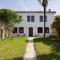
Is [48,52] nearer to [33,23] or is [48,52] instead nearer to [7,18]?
[7,18]

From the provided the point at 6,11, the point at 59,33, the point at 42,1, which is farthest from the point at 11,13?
the point at 59,33

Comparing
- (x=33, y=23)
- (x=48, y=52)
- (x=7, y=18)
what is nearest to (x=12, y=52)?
(x=48, y=52)

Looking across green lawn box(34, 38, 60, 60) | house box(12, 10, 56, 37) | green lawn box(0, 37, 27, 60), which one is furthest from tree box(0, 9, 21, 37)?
green lawn box(34, 38, 60, 60)

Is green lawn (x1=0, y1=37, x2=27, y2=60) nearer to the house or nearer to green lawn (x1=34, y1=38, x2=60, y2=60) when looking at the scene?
green lawn (x1=34, y1=38, x2=60, y2=60)

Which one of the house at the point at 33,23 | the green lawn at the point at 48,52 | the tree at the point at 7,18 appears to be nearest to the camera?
the green lawn at the point at 48,52

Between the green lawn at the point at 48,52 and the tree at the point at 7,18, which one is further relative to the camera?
the tree at the point at 7,18

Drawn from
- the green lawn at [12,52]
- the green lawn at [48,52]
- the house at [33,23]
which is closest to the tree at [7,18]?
the house at [33,23]

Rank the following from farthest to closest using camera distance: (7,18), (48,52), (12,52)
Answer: (7,18), (48,52), (12,52)

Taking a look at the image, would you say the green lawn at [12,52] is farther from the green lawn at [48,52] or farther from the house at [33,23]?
the house at [33,23]

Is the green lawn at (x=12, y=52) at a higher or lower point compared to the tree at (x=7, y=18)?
lower

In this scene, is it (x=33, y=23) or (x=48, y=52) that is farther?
(x=33, y=23)

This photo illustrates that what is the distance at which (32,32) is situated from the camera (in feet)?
179

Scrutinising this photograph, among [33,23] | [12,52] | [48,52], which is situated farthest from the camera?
[33,23]

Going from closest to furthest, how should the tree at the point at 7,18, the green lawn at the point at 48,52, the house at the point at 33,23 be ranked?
the green lawn at the point at 48,52, the tree at the point at 7,18, the house at the point at 33,23
